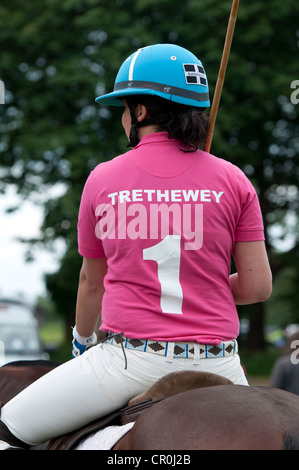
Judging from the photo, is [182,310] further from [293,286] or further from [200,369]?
[293,286]

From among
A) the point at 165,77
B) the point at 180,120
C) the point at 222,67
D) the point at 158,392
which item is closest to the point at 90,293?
the point at 158,392

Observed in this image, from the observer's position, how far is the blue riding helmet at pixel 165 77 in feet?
8.76

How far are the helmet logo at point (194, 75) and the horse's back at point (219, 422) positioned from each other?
1100mm

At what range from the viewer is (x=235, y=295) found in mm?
2785

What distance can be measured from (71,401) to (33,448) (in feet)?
1.20

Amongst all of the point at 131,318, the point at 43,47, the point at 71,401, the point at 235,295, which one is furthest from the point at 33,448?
A: the point at 43,47

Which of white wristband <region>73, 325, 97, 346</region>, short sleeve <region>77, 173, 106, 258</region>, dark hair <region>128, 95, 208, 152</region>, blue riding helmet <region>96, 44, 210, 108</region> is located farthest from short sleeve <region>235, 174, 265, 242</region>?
white wristband <region>73, 325, 97, 346</region>

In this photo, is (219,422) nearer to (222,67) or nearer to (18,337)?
(222,67)

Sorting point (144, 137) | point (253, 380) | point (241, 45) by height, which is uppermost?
point (241, 45)

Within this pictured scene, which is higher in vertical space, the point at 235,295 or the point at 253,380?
the point at 235,295

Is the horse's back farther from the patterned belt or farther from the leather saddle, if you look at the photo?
the patterned belt

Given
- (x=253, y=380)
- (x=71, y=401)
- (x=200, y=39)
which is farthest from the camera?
(x=253, y=380)

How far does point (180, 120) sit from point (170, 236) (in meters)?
0.45

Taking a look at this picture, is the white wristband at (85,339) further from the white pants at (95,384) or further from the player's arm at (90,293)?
the white pants at (95,384)
